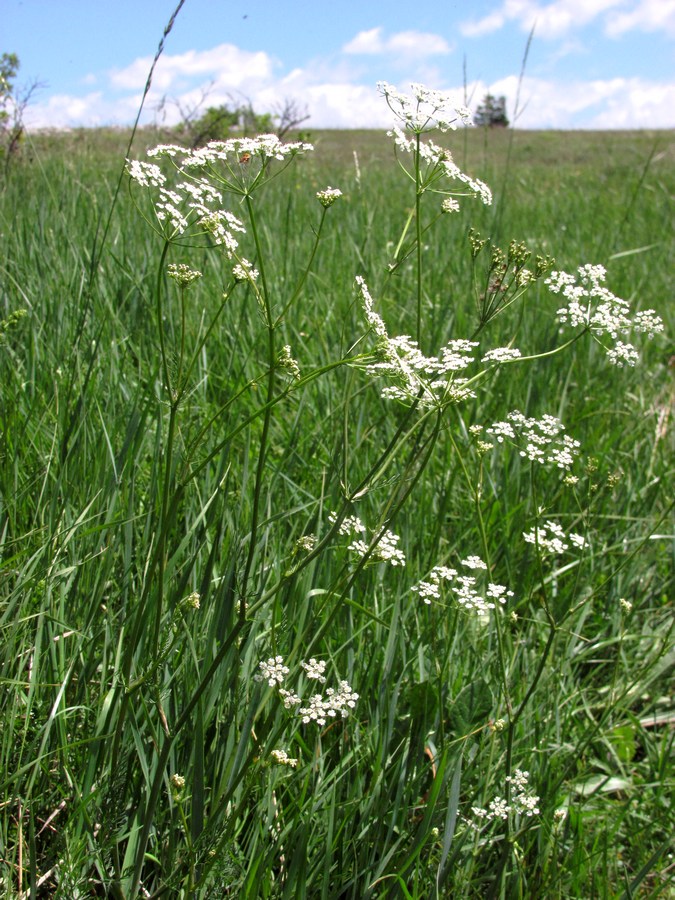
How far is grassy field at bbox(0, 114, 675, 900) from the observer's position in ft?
3.97

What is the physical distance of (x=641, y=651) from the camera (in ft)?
7.13

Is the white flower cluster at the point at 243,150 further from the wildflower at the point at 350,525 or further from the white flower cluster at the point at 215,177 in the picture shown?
the wildflower at the point at 350,525

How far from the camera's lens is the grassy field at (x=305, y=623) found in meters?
1.21

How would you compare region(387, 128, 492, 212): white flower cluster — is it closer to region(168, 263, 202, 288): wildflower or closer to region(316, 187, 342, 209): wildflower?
region(316, 187, 342, 209): wildflower

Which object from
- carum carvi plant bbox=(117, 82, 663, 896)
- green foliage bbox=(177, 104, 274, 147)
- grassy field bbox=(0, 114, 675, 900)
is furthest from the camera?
green foliage bbox=(177, 104, 274, 147)

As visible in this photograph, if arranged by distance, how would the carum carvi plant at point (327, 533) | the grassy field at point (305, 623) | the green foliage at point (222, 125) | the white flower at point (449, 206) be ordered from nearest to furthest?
1. the carum carvi plant at point (327, 533)
2. the grassy field at point (305, 623)
3. the white flower at point (449, 206)
4. the green foliage at point (222, 125)

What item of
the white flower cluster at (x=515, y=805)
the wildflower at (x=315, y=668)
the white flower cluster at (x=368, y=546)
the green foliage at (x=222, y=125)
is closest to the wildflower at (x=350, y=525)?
the white flower cluster at (x=368, y=546)

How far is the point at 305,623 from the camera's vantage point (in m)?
1.55

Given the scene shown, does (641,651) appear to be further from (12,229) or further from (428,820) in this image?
(12,229)

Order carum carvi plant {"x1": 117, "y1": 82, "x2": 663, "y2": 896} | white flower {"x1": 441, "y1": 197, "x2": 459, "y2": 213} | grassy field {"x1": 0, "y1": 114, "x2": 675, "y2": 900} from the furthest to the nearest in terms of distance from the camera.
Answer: white flower {"x1": 441, "y1": 197, "x2": 459, "y2": 213}, grassy field {"x1": 0, "y1": 114, "x2": 675, "y2": 900}, carum carvi plant {"x1": 117, "y1": 82, "x2": 663, "y2": 896}

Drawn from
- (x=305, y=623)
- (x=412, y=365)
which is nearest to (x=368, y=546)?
(x=412, y=365)

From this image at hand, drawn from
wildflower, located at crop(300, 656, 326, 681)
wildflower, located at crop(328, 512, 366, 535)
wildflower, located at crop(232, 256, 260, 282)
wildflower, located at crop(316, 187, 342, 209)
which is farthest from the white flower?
wildflower, located at crop(300, 656, 326, 681)

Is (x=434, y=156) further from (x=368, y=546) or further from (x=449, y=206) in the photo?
(x=368, y=546)

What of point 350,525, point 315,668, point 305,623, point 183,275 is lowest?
point 305,623
